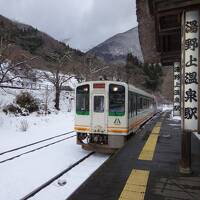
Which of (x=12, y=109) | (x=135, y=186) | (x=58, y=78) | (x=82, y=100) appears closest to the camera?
(x=135, y=186)

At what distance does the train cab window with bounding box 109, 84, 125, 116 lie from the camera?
35.9 ft

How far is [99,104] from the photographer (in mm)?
11117

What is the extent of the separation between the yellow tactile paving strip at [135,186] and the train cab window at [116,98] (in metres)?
4.25

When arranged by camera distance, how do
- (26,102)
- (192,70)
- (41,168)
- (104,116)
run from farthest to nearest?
(26,102), (104,116), (41,168), (192,70)

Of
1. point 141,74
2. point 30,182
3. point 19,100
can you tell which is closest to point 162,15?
point 30,182

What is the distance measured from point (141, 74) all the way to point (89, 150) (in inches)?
2318

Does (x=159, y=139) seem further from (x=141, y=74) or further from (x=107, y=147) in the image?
(x=141, y=74)

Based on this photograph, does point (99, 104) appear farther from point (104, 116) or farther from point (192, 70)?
point (192, 70)

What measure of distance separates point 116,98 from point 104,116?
801 mm

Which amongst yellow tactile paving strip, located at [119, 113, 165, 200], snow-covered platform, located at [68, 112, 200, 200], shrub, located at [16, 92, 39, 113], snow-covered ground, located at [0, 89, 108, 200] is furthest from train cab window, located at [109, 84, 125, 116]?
shrub, located at [16, 92, 39, 113]

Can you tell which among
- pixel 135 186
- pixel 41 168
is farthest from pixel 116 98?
pixel 135 186

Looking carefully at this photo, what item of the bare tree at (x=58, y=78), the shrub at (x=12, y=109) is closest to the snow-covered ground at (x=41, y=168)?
the shrub at (x=12, y=109)

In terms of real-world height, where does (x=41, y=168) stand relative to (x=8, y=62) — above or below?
below

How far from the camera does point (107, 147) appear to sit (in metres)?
10.6
